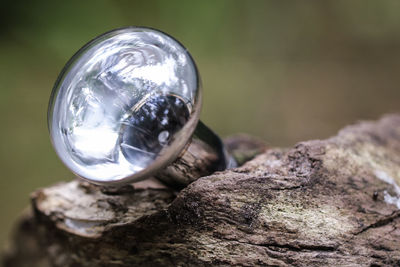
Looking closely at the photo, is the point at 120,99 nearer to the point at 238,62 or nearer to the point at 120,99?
the point at 120,99

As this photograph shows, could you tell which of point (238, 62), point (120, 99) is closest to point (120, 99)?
point (120, 99)

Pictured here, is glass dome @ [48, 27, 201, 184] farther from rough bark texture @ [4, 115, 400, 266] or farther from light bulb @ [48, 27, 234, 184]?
rough bark texture @ [4, 115, 400, 266]

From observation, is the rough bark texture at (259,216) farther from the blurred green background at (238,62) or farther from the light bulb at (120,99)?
the blurred green background at (238,62)

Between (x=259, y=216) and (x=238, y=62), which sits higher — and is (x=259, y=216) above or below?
below

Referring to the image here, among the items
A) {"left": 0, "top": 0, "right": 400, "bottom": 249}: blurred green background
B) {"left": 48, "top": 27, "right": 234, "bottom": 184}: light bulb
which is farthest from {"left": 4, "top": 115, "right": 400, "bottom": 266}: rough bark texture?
{"left": 0, "top": 0, "right": 400, "bottom": 249}: blurred green background

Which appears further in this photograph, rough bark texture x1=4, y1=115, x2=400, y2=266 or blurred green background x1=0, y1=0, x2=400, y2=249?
blurred green background x1=0, y1=0, x2=400, y2=249

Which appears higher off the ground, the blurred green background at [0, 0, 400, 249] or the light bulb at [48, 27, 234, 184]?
the blurred green background at [0, 0, 400, 249]
